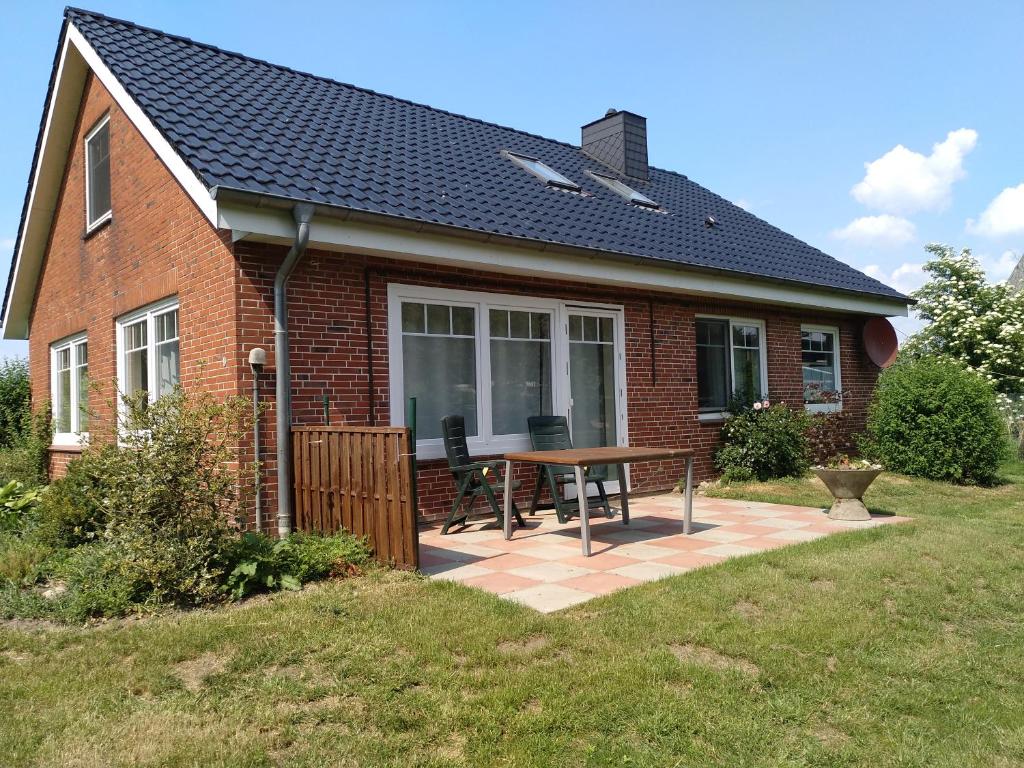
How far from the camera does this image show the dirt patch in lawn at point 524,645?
150 inches

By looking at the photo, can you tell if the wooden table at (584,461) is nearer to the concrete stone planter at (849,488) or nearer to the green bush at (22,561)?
the concrete stone planter at (849,488)

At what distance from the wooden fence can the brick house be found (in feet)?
0.93

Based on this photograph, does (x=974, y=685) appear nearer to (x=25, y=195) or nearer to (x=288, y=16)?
(x=288, y=16)

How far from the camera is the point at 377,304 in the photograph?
7.24m

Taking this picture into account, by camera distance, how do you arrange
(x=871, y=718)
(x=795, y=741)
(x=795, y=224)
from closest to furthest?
(x=795, y=741) < (x=871, y=718) < (x=795, y=224)

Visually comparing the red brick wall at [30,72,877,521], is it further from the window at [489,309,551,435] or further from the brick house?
the window at [489,309,551,435]

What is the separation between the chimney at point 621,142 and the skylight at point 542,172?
2802 millimetres

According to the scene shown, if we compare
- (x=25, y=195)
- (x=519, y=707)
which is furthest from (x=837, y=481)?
(x=25, y=195)

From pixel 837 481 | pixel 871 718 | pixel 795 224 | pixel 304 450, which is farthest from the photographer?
pixel 795 224

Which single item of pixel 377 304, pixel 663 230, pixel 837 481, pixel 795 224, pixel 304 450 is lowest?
pixel 837 481

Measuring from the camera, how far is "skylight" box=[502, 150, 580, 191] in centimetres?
1075

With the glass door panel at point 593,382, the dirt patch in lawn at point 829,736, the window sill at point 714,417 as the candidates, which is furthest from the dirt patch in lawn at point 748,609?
the window sill at point 714,417

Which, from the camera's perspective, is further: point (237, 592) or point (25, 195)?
point (25, 195)

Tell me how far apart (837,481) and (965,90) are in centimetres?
511
